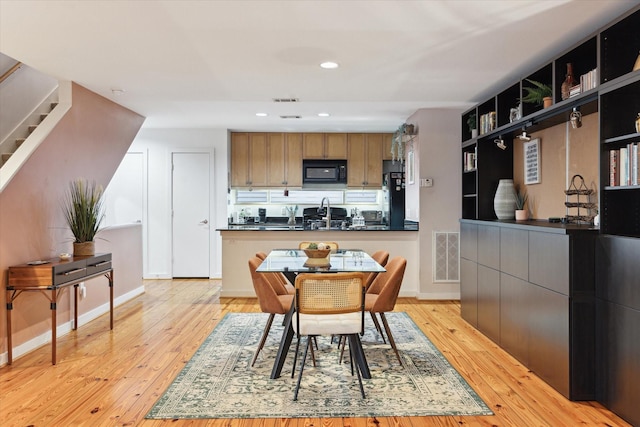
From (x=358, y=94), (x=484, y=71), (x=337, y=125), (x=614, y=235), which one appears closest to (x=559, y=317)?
(x=614, y=235)

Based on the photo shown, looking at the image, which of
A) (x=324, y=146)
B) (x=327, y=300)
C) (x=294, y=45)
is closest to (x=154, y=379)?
(x=327, y=300)

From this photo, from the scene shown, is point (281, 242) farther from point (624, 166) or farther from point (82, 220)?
point (624, 166)

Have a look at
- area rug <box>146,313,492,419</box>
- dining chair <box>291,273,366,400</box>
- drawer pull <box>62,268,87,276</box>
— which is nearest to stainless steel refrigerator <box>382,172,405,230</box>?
area rug <box>146,313,492,419</box>

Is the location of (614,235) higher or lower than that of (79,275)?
higher

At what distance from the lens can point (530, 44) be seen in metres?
3.64

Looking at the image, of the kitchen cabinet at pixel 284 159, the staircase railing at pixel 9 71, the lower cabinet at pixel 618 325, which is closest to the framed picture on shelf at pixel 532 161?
the lower cabinet at pixel 618 325

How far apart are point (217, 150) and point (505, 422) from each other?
628 centimetres

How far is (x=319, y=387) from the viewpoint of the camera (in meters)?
3.21

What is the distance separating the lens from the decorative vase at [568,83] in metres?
3.47

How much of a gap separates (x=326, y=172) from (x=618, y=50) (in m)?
5.46

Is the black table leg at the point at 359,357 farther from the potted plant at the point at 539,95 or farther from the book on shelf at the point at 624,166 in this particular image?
the potted plant at the point at 539,95

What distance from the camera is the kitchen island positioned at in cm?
634

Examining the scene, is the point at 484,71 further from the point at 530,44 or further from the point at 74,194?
the point at 74,194

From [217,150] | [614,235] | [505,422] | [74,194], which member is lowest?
[505,422]
